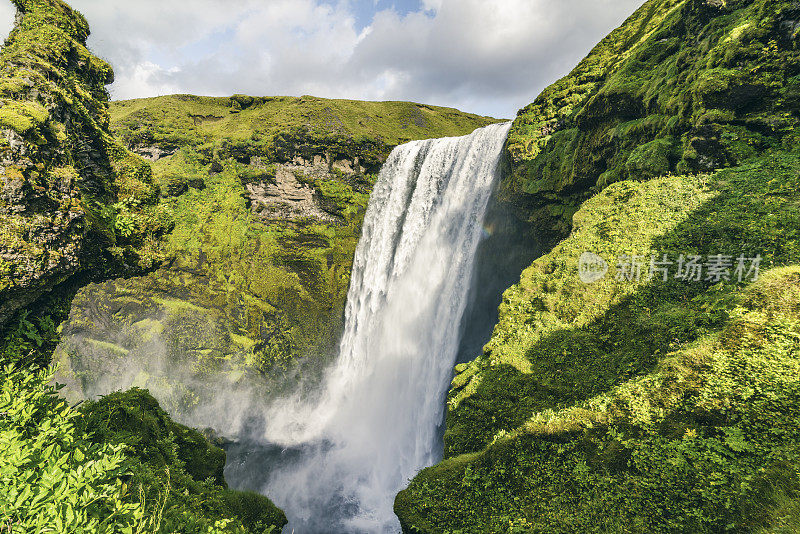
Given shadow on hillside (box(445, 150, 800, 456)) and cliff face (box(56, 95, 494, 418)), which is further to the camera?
cliff face (box(56, 95, 494, 418))

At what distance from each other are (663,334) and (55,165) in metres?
13.1

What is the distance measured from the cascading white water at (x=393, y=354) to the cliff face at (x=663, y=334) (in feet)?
23.4

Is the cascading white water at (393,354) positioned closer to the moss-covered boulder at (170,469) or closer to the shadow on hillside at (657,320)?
the shadow on hillside at (657,320)

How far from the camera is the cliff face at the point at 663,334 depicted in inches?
167

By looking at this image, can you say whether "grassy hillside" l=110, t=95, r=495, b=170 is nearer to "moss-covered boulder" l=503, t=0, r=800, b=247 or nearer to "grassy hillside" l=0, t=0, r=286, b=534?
"grassy hillside" l=0, t=0, r=286, b=534

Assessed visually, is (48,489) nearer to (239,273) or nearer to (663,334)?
(663,334)

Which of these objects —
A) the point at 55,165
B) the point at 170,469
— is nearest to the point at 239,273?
the point at 55,165

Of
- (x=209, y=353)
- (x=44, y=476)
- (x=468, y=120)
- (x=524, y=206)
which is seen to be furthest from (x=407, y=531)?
(x=468, y=120)

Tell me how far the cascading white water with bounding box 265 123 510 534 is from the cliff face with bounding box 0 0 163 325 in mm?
12446

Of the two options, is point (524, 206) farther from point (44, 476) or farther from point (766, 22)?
point (44, 476)

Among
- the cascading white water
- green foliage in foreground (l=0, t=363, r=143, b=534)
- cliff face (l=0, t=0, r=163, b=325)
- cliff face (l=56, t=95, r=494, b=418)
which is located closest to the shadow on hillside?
green foliage in foreground (l=0, t=363, r=143, b=534)

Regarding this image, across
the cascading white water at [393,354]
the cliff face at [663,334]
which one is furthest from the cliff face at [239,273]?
the cliff face at [663,334]

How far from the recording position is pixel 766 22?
7.73 m

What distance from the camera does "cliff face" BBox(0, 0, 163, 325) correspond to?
6.79m
